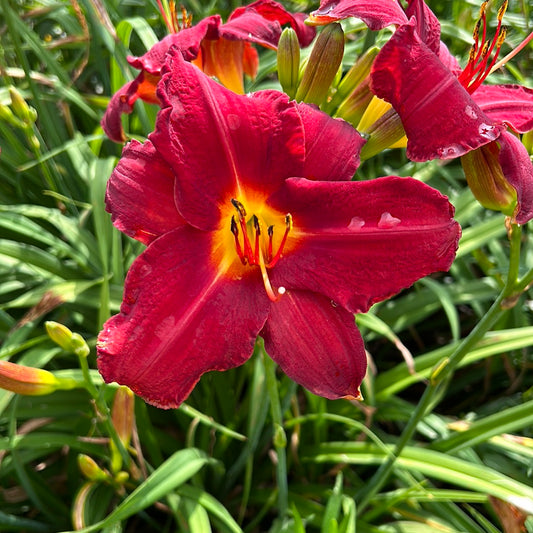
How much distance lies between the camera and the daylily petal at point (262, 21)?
32.3 inches

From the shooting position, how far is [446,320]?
60.6 inches

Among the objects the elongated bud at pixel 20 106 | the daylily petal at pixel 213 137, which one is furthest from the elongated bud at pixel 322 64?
the elongated bud at pixel 20 106

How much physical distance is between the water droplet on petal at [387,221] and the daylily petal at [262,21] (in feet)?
1.15

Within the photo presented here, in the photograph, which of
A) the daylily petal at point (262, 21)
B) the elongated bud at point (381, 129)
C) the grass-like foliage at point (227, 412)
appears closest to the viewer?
the elongated bud at point (381, 129)

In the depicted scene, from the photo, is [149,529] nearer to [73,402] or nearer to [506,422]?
[73,402]

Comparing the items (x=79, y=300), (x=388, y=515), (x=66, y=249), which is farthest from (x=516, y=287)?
(x=66, y=249)

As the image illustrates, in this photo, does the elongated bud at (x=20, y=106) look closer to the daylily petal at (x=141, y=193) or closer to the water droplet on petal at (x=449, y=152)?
the daylily petal at (x=141, y=193)

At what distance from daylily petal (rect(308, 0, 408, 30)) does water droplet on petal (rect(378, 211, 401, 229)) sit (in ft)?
0.76

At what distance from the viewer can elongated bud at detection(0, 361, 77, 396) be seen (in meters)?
0.72

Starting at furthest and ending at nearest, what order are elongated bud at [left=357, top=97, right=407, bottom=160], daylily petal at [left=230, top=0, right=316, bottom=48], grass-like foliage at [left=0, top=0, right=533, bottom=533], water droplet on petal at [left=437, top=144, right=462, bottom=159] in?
grass-like foliage at [left=0, top=0, right=533, bottom=533]
daylily petal at [left=230, top=0, right=316, bottom=48]
elongated bud at [left=357, top=97, right=407, bottom=160]
water droplet on petal at [left=437, top=144, right=462, bottom=159]

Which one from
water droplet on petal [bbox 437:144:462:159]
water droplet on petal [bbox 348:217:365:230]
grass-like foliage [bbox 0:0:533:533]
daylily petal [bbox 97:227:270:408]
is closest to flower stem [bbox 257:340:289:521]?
grass-like foliage [bbox 0:0:533:533]

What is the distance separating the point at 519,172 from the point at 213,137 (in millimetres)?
366

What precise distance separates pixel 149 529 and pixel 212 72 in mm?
998

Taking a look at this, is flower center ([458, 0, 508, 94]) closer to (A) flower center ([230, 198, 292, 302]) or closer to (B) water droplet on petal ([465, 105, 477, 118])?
(B) water droplet on petal ([465, 105, 477, 118])
